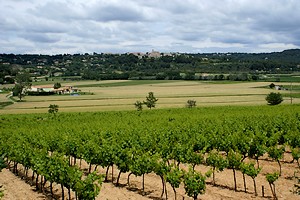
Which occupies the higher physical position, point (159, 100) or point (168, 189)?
point (168, 189)

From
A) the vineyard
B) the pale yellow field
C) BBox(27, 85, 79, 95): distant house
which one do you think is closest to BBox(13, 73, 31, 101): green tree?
BBox(27, 85, 79, 95): distant house

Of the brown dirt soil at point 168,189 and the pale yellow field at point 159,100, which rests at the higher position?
the brown dirt soil at point 168,189

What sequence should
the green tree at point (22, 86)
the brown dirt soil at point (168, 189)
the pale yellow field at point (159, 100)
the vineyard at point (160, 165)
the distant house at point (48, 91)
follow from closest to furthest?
the vineyard at point (160, 165) → the brown dirt soil at point (168, 189) → the pale yellow field at point (159, 100) → the green tree at point (22, 86) → the distant house at point (48, 91)

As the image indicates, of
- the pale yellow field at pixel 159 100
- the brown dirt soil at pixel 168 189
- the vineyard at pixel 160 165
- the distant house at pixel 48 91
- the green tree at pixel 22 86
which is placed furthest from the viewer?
the distant house at pixel 48 91

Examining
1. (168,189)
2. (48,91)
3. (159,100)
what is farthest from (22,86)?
(168,189)

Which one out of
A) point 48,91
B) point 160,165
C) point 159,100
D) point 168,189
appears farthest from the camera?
point 48,91

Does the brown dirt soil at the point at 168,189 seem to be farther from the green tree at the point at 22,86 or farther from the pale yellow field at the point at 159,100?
the green tree at the point at 22,86

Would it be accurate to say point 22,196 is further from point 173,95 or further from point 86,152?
point 173,95

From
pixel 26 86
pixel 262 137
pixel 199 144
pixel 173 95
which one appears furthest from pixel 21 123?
pixel 26 86

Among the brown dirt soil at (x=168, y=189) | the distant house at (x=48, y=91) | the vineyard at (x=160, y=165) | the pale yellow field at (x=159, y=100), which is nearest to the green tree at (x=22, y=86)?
the distant house at (x=48, y=91)

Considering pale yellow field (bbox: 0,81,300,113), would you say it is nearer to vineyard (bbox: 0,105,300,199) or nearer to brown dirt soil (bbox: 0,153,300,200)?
vineyard (bbox: 0,105,300,199)

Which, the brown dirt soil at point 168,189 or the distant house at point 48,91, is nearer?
the brown dirt soil at point 168,189

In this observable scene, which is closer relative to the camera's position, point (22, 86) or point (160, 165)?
point (160, 165)

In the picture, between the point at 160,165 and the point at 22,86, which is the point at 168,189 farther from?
the point at 22,86
